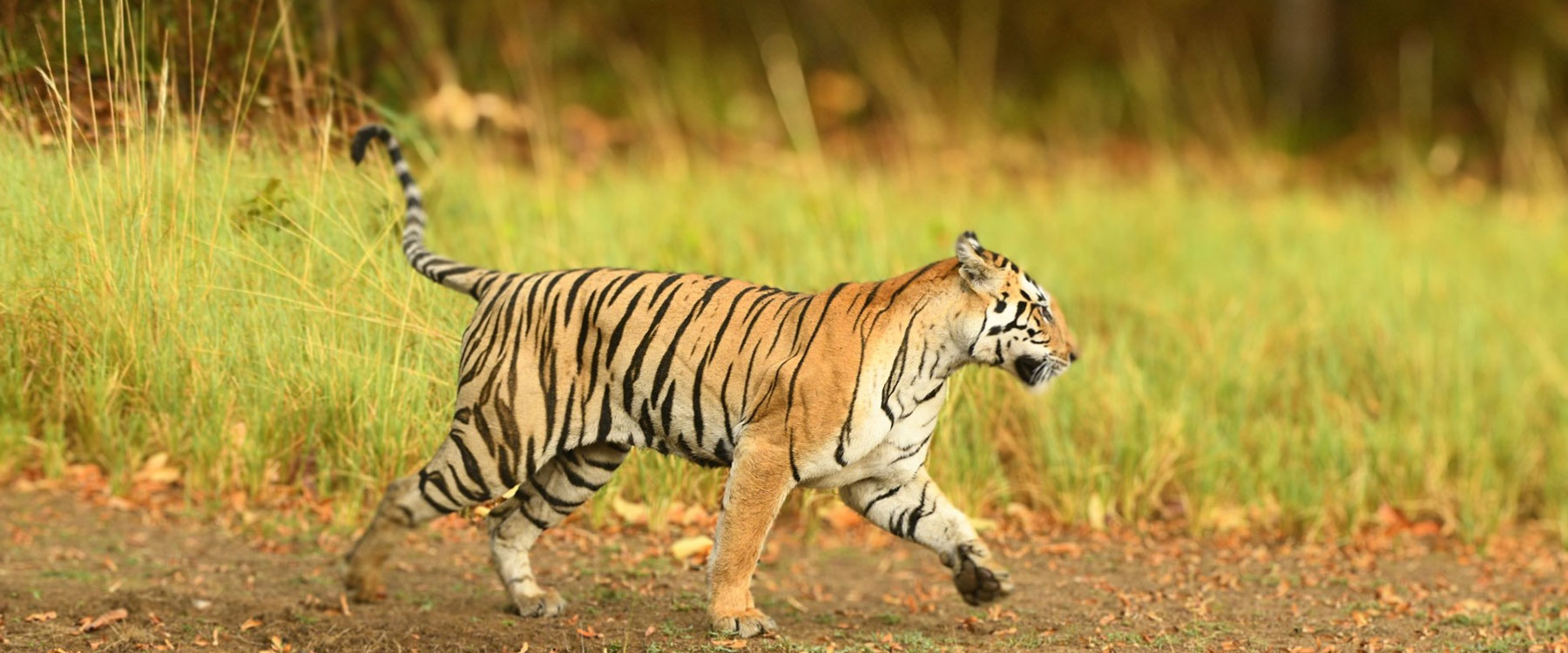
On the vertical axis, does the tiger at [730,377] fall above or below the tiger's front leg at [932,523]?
above

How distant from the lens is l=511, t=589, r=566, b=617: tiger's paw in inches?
197

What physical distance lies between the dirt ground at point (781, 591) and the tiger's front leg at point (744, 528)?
0.25 feet

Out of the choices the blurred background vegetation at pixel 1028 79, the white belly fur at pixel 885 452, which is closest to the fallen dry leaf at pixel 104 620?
the white belly fur at pixel 885 452

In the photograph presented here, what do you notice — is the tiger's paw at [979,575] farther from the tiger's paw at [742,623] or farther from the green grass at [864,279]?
the green grass at [864,279]

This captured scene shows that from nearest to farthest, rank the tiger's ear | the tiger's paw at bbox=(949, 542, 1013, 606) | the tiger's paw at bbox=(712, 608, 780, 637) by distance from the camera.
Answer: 1. the tiger's ear
2. the tiger's paw at bbox=(712, 608, 780, 637)
3. the tiger's paw at bbox=(949, 542, 1013, 606)

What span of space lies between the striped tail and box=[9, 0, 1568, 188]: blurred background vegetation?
4.34 m

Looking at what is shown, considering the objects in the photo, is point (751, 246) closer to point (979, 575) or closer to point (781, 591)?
point (781, 591)

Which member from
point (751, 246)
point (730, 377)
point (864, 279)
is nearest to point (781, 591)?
point (730, 377)

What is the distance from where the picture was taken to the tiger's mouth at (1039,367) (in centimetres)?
439

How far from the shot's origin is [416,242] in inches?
191

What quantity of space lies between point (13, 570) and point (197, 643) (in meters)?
1.16

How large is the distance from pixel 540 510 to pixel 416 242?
870 mm

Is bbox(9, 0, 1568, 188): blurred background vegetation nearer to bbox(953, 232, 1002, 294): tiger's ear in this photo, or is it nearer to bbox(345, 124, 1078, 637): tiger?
bbox(345, 124, 1078, 637): tiger

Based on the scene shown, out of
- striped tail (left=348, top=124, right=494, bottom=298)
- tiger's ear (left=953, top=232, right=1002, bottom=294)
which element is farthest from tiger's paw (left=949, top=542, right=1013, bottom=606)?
striped tail (left=348, top=124, right=494, bottom=298)
